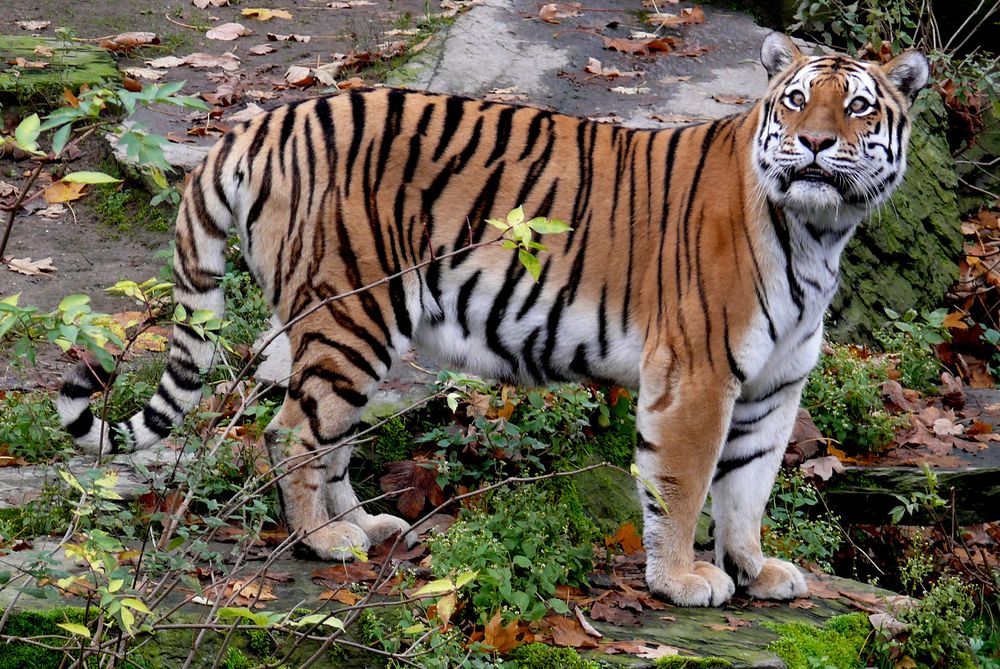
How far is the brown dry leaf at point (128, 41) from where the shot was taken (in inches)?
362

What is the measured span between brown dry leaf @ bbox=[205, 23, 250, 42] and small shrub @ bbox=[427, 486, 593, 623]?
6210 mm

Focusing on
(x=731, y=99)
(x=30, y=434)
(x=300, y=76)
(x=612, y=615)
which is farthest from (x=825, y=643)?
(x=300, y=76)

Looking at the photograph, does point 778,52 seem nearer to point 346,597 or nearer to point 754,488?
point 754,488

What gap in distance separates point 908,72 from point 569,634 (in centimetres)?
242

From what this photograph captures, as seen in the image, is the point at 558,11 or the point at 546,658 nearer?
the point at 546,658

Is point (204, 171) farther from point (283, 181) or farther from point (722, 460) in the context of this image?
point (722, 460)

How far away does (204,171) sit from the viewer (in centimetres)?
459

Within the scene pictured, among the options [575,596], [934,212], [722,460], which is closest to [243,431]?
[575,596]

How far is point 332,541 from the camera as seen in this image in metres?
4.46

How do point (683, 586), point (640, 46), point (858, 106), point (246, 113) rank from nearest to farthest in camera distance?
point (858, 106) < point (683, 586) < point (246, 113) < point (640, 46)

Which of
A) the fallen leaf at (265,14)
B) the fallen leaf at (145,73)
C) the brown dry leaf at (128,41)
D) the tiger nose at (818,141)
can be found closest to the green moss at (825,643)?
the tiger nose at (818,141)

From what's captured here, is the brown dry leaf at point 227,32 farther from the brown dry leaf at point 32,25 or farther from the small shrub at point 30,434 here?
the small shrub at point 30,434

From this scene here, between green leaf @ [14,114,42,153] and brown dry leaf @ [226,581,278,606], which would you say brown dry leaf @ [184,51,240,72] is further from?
green leaf @ [14,114,42,153]

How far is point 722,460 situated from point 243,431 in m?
2.07
